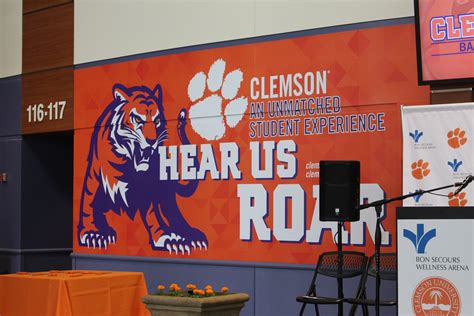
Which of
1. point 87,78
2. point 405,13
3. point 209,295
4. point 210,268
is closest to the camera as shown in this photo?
point 209,295

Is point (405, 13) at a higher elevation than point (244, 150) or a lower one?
higher

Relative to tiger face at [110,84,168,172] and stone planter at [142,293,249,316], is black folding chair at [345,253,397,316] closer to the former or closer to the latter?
stone planter at [142,293,249,316]

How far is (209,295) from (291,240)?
1836 millimetres

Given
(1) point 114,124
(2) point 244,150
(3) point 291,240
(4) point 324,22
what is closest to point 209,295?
(3) point 291,240

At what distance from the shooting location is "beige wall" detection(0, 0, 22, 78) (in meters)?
11.2

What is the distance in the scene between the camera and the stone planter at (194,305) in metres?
6.13

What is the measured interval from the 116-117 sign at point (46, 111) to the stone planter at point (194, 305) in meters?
4.60

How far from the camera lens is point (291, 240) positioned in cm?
805

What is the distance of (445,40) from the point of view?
6.58m

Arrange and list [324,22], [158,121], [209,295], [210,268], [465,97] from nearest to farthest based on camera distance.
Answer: [209,295] → [465,97] → [324,22] → [210,268] → [158,121]

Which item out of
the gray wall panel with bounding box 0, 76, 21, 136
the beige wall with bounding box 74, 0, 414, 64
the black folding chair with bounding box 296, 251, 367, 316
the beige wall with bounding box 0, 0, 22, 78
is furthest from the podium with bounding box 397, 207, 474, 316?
the beige wall with bounding box 0, 0, 22, 78

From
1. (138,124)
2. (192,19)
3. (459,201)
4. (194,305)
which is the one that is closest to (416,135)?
(459,201)

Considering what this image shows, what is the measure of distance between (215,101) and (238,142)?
549 mm

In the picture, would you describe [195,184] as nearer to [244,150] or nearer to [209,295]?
A: [244,150]
